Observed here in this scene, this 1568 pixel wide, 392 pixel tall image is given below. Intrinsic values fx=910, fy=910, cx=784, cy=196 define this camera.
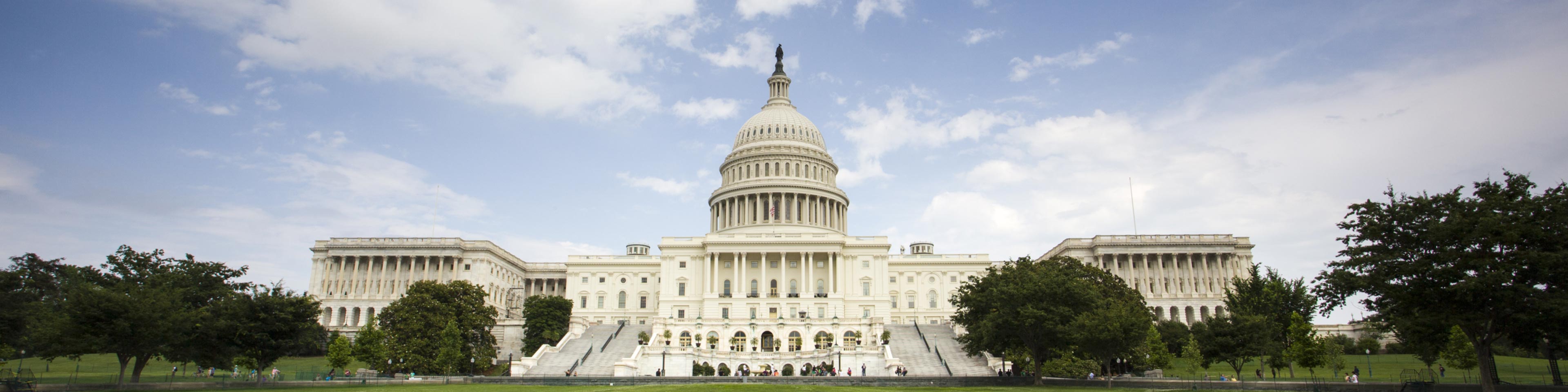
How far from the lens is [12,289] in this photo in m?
60.4

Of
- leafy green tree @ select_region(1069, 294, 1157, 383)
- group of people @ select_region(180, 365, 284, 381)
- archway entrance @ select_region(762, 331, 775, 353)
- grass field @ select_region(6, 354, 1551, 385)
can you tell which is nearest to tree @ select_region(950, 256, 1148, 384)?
leafy green tree @ select_region(1069, 294, 1157, 383)

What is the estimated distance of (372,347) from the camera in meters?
56.0

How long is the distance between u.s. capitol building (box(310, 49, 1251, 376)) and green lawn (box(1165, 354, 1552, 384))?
18762mm

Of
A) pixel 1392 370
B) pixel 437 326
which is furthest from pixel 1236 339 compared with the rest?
pixel 437 326

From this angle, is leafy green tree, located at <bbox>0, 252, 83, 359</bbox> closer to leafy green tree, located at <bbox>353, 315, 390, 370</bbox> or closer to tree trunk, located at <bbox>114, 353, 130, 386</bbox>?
tree trunk, located at <bbox>114, 353, 130, 386</bbox>

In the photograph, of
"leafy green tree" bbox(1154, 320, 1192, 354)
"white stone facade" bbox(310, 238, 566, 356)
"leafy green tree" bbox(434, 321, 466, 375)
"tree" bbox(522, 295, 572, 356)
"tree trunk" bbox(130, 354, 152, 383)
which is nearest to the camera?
"tree trunk" bbox(130, 354, 152, 383)

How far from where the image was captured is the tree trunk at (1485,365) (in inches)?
1286

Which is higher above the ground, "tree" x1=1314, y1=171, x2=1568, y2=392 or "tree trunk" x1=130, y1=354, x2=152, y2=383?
"tree" x1=1314, y1=171, x2=1568, y2=392

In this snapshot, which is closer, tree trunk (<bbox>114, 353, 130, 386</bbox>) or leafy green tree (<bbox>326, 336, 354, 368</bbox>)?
tree trunk (<bbox>114, 353, 130, 386</bbox>)

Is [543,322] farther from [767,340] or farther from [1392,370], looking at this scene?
[1392,370]

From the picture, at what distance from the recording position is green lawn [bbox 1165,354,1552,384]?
4428cm

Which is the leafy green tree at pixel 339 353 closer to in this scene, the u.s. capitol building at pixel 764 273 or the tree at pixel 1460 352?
the u.s. capitol building at pixel 764 273

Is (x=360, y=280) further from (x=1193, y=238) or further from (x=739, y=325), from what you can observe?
(x=1193, y=238)

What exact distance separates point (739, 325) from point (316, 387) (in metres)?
35.4
